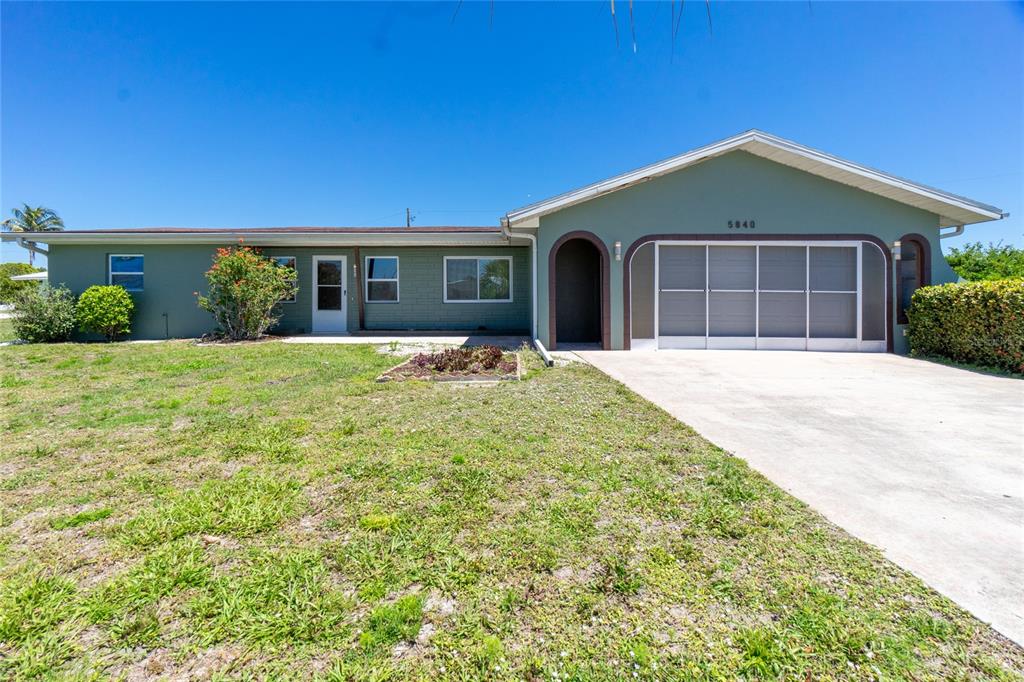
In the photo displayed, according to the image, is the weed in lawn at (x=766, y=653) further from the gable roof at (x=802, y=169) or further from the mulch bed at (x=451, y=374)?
the gable roof at (x=802, y=169)

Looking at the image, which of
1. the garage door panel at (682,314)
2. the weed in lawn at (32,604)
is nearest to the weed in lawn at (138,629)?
the weed in lawn at (32,604)

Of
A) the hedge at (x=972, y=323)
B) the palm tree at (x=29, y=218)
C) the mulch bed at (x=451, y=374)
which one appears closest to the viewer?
the mulch bed at (x=451, y=374)

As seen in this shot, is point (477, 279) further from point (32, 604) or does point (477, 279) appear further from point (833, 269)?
point (32, 604)

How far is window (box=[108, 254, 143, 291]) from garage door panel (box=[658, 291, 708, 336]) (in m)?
14.0

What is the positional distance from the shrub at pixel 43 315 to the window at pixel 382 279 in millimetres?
7260

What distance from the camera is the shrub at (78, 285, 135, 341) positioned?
10469mm

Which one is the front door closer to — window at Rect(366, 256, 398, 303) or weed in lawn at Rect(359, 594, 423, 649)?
window at Rect(366, 256, 398, 303)

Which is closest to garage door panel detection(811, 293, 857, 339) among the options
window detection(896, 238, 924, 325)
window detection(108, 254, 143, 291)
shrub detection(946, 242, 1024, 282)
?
window detection(896, 238, 924, 325)

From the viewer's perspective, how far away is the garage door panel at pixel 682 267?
30.5 ft

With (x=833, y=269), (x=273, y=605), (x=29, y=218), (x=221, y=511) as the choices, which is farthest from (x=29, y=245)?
(x=29, y=218)

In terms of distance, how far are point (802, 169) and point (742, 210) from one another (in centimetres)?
153

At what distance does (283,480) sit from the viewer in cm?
278

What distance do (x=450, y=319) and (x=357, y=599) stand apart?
1084 centimetres

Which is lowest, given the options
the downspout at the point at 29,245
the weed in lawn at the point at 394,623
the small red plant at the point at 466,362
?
the weed in lawn at the point at 394,623
